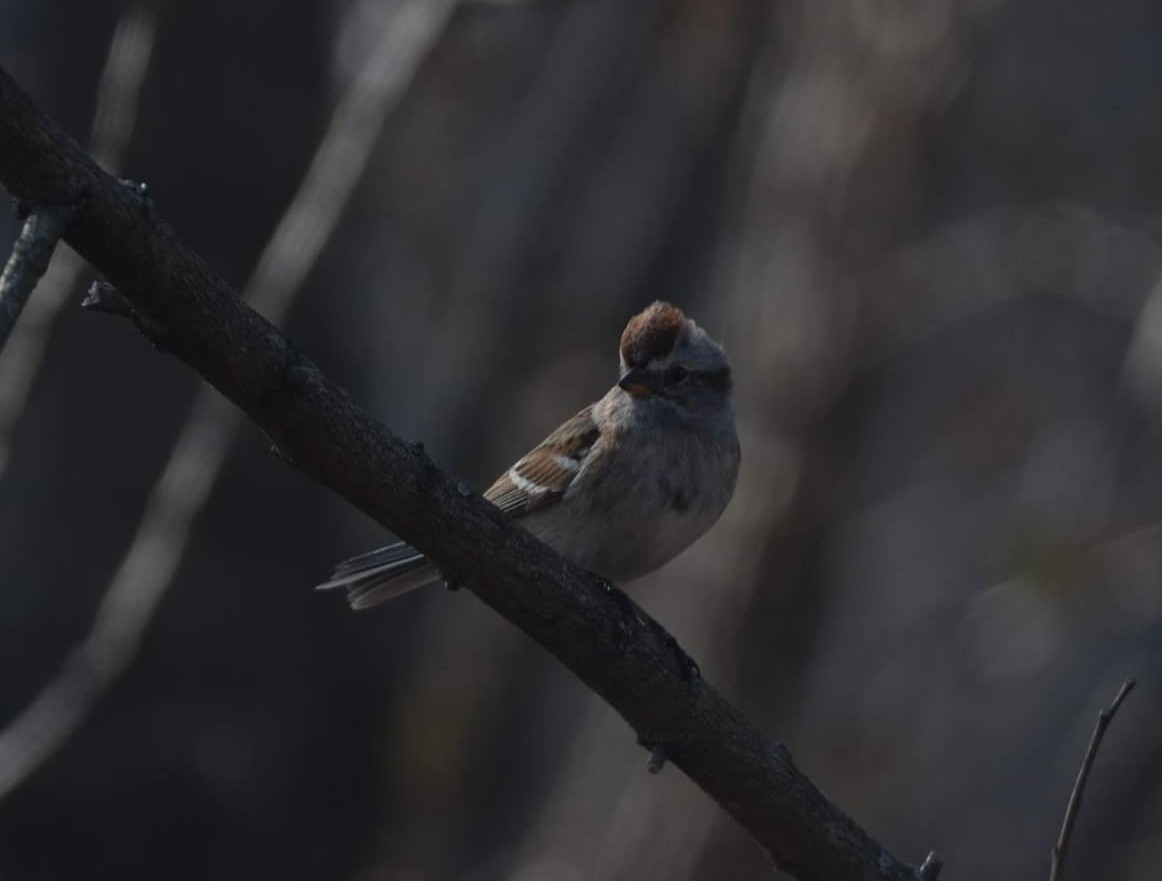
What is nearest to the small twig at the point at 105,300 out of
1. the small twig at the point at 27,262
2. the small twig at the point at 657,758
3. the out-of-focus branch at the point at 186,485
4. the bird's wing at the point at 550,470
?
the small twig at the point at 27,262

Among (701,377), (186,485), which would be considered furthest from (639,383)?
(186,485)

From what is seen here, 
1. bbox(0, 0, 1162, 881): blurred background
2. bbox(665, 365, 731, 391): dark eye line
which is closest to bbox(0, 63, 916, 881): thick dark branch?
bbox(665, 365, 731, 391): dark eye line

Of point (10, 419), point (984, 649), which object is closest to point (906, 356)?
point (984, 649)

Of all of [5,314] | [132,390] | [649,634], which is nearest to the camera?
[5,314]

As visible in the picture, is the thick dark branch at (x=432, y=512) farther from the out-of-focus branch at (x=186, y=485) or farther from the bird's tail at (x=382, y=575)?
the out-of-focus branch at (x=186, y=485)

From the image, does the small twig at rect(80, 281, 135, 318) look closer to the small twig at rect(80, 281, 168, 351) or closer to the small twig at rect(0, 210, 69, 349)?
the small twig at rect(80, 281, 168, 351)

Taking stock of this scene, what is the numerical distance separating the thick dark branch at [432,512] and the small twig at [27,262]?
0.19 feet

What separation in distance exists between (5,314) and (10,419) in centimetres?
213

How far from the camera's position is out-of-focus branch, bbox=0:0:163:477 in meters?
4.14

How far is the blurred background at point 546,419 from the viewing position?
636cm

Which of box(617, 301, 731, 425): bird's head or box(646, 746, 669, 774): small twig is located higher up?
box(617, 301, 731, 425): bird's head

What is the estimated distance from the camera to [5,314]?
6.89 feet

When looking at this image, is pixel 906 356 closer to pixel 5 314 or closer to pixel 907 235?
pixel 907 235

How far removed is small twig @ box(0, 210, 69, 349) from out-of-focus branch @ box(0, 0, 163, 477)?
1726 mm
